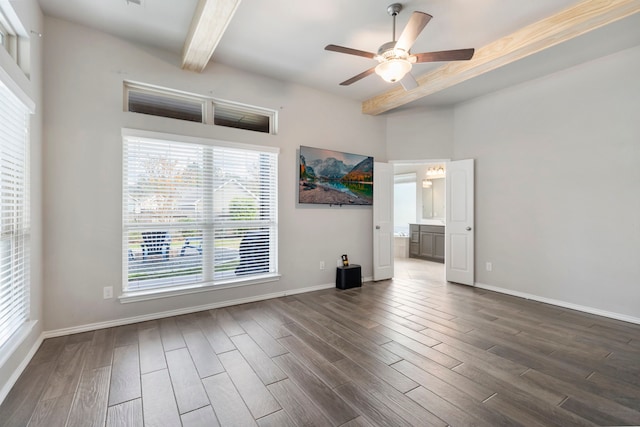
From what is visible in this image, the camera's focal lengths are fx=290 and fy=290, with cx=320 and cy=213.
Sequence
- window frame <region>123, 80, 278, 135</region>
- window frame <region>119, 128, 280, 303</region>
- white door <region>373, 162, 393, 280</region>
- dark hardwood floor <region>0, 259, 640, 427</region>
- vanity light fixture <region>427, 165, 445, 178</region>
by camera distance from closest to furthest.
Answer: dark hardwood floor <region>0, 259, 640, 427</region> → window frame <region>119, 128, 280, 303</region> → window frame <region>123, 80, 278, 135</region> → white door <region>373, 162, 393, 280</region> → vanity light fixture <region>427, 165, 445, 178</region>

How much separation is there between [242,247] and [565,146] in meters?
4.39

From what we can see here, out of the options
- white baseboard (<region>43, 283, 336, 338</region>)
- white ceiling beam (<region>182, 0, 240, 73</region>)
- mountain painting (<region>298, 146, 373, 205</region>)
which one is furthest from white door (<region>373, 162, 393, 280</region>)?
white ceiling beam (<region>182, 0, 240, 73</region>)

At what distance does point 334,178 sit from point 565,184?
3.05 meters

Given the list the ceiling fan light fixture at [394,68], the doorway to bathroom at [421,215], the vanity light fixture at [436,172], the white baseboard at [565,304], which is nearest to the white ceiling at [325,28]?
the ceiling fan light fixture at [394,68]

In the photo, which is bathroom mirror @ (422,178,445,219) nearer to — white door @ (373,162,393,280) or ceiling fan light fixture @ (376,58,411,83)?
white door @ (373,162,393,280)

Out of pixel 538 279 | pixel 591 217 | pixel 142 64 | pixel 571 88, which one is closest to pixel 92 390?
pixel 142 64

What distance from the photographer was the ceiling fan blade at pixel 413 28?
6.85 feet

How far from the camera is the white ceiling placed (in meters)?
2.60

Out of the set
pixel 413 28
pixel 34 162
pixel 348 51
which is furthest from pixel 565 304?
pixel 34 162

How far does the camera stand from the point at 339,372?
218 cm

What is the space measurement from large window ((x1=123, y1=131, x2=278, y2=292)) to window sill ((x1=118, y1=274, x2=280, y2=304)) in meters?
0.04

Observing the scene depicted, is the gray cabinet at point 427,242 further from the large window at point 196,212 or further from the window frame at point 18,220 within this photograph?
the window frame at point 18,220

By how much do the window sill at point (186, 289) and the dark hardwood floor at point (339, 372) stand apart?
278 mm

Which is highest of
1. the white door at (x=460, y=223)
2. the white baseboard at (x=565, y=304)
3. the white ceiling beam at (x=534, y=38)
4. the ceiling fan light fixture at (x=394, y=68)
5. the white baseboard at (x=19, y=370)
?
the white ceiling beam at (x=534, y=38)
